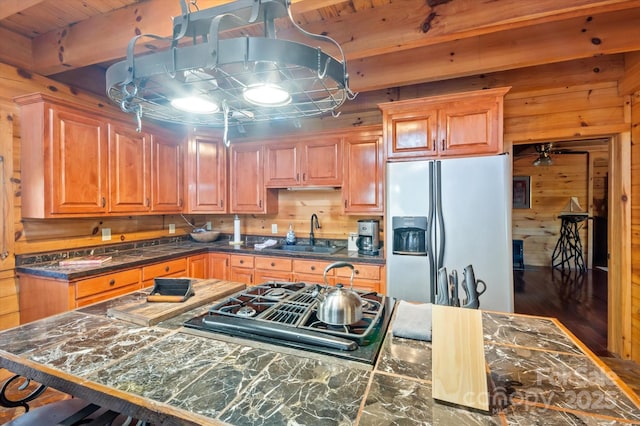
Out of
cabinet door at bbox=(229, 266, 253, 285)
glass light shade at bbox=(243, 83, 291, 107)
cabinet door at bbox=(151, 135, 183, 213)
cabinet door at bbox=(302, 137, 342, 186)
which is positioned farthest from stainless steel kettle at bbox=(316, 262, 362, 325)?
cabinet door at bbox=(151, 135, 183, 213)

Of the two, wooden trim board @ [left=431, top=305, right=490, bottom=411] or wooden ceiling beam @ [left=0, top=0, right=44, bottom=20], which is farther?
wooden ceiling beam @ [left=0, top=0, right=44, bottom=20]

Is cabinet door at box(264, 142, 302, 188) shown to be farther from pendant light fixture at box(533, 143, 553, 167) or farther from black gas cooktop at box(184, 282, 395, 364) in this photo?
pendant light fixture at box(533, 143, 553, 167)

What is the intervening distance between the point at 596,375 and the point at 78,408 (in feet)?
5.71

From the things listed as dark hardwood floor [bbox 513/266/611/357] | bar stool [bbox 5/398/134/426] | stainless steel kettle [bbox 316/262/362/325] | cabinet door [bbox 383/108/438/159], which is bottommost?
dark hardwood floor [bbox 513/266/611/357]

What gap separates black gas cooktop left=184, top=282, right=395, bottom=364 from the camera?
96 centimetres

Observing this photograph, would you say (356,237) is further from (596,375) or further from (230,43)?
(230,43)

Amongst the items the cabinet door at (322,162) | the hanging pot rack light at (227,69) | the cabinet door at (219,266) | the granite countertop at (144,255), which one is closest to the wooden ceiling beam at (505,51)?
the cabinet door at (322,162)

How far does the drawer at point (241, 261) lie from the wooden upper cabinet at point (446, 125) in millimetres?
1834

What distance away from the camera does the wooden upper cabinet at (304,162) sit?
317cm

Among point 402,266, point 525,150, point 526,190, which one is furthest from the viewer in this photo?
point 526,190

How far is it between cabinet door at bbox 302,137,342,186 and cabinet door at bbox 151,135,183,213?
149 centimetres

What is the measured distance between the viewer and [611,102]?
2576mm

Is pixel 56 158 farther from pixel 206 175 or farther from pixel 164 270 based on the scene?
pixel 206 175

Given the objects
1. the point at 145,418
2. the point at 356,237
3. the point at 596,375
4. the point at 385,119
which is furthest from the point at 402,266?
the point at 145,418
